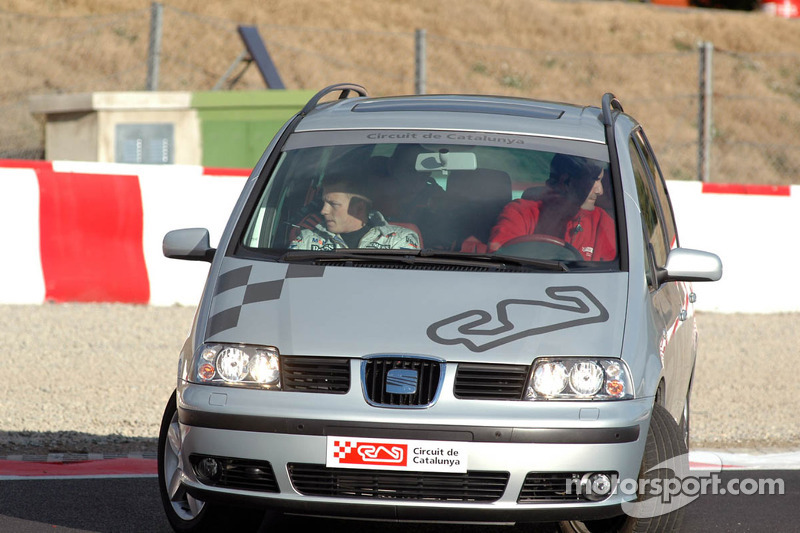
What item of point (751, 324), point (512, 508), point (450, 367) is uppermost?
point (450, 367)

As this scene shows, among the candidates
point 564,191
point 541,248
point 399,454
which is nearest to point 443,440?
point 399,454

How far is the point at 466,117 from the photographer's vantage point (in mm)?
5801

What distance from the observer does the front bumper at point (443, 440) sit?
4281mm

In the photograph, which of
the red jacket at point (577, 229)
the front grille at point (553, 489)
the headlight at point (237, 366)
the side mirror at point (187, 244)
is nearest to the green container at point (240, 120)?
the side mirror at point (187, 244)

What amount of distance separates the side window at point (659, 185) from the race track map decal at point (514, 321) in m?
1.83

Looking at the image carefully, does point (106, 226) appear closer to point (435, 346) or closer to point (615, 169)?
point (615, 169)

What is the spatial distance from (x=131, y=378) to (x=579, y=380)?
5073mm

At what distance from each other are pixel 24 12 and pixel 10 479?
98.5 feet

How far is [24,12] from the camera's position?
1337 inches

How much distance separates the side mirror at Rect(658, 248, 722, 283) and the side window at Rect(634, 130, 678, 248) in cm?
119

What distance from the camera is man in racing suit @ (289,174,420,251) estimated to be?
5320mm

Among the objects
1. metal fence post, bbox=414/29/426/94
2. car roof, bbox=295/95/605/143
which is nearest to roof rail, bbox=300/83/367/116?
car roof, bbox=295/95/605/143

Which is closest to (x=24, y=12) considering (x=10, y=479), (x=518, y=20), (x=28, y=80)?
(x=28, y=80)

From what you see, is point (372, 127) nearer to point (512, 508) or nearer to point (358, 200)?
point (358, 200)
